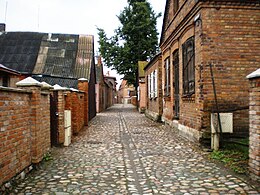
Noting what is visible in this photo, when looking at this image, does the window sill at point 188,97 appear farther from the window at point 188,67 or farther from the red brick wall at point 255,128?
the red brick wall at point 255,128

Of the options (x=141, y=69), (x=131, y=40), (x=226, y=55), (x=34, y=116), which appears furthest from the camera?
(x=131, y=40)

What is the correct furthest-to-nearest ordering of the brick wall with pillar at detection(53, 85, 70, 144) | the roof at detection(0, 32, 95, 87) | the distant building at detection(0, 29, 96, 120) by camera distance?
the roof at detection(0, 32, 95, 87), the distant building at detection(0, 29, 96, 120), the brick wall with pillar at detection(53, 85, 70, 144)

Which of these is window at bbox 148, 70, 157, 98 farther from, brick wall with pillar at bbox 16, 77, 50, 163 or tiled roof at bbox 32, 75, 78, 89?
brick wall with pillar at bbox 16, 77, 50, 163

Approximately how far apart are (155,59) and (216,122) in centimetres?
1051

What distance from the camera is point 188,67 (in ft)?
31.5

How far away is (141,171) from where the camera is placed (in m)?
5.57

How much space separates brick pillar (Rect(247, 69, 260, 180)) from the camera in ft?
15.1

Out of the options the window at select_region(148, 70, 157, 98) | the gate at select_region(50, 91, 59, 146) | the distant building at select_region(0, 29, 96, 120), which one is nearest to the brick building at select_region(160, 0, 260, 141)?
the gate at select_region(50, 91, 59, 146)

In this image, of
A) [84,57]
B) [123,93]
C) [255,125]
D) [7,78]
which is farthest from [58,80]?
[123,93]

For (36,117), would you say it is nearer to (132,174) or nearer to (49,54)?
(132,174)

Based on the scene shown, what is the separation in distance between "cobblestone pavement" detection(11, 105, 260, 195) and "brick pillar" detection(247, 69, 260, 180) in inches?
12.2

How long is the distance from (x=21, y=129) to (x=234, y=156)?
483 cm

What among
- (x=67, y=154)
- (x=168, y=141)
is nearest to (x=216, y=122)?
(x=168, y=141)

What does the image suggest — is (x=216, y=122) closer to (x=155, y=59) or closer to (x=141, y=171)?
(x=141, y=171)
